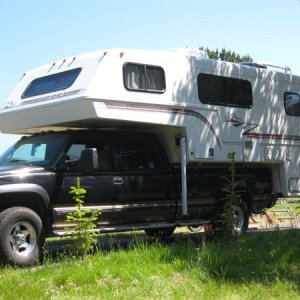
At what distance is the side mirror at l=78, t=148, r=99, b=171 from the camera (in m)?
8.52

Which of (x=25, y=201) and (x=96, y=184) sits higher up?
(x=96, y=184)

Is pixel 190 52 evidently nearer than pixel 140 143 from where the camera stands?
No

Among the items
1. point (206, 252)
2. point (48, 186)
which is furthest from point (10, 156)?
point (206, 252)

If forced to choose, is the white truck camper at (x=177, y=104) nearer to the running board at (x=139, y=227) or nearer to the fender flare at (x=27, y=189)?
the running board at (x=139, y=227)

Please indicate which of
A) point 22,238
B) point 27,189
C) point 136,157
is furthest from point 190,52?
point 22,238

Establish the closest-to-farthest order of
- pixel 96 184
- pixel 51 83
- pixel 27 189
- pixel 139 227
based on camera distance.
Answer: pixel 27 189 → pixel 96 184 → pixel 139 227 → pixel 51 83

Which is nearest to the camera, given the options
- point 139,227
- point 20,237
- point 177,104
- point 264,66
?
point 20,237

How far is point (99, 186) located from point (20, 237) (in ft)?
5.08

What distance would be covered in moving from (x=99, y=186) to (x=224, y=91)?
11.3 ft

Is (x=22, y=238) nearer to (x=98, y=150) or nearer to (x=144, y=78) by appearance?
(x=98, y=150)

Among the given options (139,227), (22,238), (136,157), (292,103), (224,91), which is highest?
(224,91)

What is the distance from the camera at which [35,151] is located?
8844 millimetres

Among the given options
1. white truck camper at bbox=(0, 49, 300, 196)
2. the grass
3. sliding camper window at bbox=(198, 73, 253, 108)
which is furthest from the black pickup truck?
sliding camper window at bbox=(198, 73, 253, 108)

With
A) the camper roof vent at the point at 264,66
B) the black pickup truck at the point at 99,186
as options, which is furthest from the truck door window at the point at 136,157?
the camper roof vent at the point at 264,66
